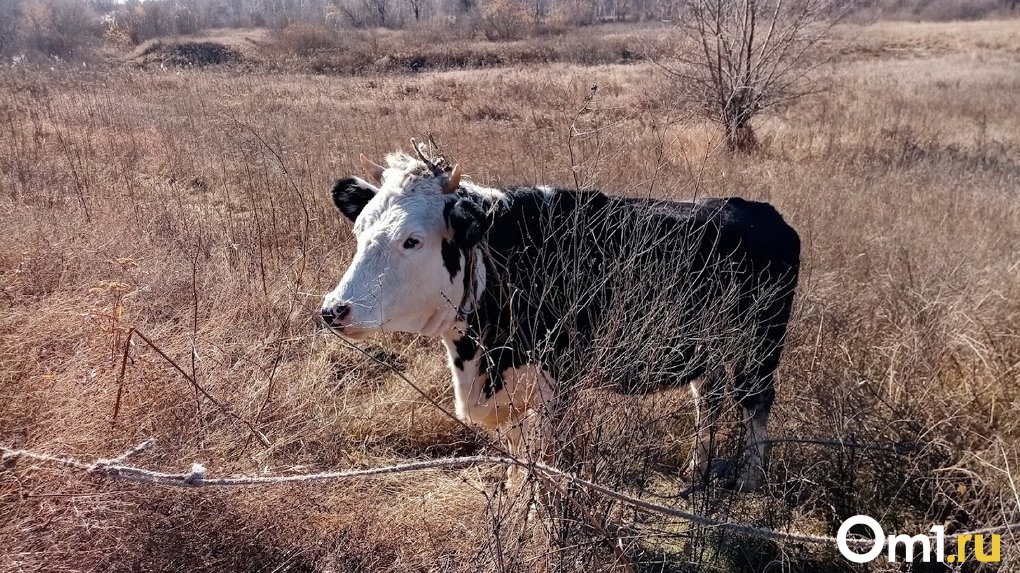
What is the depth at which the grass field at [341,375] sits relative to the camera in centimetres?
256

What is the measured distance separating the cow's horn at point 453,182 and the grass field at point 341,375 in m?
0.56

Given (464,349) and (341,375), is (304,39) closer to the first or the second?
(341,375)

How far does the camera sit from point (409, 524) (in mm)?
2947

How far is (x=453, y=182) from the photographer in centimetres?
289

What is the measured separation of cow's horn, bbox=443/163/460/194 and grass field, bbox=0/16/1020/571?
1.85 feet

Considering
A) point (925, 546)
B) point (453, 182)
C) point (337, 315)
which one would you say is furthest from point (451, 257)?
point (925, 546)

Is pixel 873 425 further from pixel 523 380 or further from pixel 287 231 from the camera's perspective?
pixel 287 231

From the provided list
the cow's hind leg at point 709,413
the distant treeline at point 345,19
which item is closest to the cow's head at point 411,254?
the cow's hind leg at point 709,413

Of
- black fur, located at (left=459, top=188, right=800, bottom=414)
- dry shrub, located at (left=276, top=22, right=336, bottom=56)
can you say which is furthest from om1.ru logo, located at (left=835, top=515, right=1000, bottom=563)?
dry shrub, located at (left=276, top=22, right=336, bottom=56)

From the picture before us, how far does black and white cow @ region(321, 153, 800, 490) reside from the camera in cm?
258

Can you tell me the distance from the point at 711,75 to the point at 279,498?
10.5 m

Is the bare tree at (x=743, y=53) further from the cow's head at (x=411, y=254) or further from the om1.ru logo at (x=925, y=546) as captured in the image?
the cow's head at (x=411, y=254)

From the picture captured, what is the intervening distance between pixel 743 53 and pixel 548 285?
31.8 feet

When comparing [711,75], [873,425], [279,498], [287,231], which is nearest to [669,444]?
[873,425]
